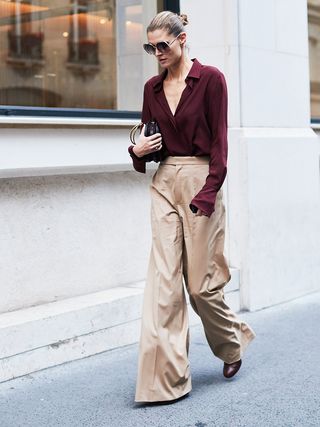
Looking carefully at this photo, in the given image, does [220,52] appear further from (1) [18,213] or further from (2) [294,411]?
(2) [294,411]

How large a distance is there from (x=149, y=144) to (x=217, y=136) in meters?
0.38

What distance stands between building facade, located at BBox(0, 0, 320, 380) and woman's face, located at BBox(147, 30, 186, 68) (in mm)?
1300

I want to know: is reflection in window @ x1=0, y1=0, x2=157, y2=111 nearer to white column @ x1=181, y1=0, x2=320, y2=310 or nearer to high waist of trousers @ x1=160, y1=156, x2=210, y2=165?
white column @ x1=181, y1=0, x2=320, y2=310

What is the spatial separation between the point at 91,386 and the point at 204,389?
68 centimetres

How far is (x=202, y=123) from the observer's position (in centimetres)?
484

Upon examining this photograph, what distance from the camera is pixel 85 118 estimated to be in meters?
6.38

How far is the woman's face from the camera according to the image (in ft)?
15.6

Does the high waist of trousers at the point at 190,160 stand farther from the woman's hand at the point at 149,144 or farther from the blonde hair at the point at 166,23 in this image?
the blonde hair at the point at 166,23

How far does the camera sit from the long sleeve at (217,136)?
477 centimetres

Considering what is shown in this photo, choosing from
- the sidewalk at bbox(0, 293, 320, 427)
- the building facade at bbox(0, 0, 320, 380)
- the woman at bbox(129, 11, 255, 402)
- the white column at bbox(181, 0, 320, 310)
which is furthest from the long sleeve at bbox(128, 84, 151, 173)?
the white column at bbox(181, 0, 320, 310)

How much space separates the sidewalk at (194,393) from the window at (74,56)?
1.81 metres

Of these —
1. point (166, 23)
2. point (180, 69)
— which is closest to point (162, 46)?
point (166, 23)

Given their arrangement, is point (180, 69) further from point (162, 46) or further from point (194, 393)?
point (194, 393)

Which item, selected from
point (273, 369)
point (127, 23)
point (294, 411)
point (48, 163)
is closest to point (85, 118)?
point (48, 163)
